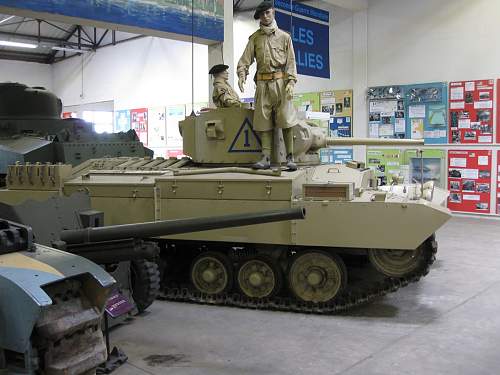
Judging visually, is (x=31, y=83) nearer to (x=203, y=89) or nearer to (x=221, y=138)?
(x=203, y=89)

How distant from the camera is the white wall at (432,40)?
42.4ft

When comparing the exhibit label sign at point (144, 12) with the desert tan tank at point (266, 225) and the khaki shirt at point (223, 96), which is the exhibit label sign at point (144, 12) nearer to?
the desert tan tank at point (266, 225)

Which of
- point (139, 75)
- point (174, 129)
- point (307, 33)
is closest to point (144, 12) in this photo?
point (307, 33)

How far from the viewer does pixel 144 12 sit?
1066 cm

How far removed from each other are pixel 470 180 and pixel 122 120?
536 inches

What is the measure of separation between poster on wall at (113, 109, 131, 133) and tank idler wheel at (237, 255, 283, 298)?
629 inches

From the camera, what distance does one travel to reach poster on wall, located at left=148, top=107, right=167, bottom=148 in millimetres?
20406

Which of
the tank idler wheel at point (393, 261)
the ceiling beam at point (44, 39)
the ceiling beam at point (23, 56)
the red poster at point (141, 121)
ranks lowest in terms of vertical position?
the tank idler wheel at point (393, 261)

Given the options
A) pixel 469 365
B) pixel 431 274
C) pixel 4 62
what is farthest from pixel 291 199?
pixel 4 62

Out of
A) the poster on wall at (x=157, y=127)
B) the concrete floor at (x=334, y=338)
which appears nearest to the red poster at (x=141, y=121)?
the poster on wall at (x=157, y=127)

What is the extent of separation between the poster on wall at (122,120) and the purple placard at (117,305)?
16.4 meters

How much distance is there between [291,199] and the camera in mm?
6469

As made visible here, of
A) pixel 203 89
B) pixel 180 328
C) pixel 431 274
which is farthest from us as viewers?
pixel 203 89

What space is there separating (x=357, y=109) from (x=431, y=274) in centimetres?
756
